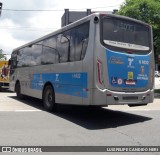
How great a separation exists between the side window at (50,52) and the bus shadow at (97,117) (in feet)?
6.72

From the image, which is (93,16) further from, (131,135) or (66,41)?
(131,135)

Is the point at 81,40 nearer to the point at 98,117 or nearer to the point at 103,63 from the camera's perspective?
the point at 103,63

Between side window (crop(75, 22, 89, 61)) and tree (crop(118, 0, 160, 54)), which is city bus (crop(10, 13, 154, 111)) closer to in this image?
side window (crop(75, 22, 89, 61))

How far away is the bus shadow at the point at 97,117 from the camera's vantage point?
999 cm

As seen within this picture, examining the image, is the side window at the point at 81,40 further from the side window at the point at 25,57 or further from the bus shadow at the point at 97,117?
the side window at the point at 25,57

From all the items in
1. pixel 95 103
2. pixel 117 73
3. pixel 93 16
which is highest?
pixel 93 16

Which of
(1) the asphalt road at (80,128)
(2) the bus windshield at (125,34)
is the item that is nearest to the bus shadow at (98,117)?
(1) the asphalt road at (80,128)

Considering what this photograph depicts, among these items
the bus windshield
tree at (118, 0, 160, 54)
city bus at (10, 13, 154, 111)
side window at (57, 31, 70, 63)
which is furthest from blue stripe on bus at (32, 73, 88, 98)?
tree at (118, 0, 160, 54)

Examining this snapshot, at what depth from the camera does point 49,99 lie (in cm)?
A: 1294

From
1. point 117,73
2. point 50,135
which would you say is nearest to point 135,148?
point 50,135

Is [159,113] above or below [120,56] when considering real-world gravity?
below

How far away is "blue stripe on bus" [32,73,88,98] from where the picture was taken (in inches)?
→ 398

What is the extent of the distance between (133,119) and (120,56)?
2302 mm

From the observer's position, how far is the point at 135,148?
22.9ft
